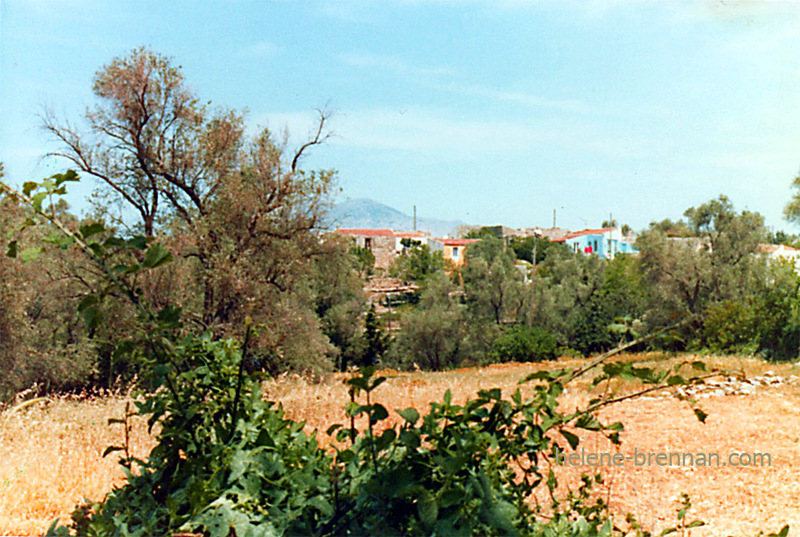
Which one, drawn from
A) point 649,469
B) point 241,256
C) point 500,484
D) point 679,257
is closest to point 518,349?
point 679,257

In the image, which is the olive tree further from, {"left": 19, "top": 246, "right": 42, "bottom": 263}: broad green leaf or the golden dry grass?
{"left": 19, "top": 246, "right": 42, "bottom": 263}: broad green leaf

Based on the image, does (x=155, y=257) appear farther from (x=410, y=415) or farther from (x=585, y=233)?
(x=585, y=233)

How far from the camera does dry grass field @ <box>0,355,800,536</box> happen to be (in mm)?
1985

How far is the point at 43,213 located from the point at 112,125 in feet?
23.0

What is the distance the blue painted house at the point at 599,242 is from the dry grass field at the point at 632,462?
1327cm

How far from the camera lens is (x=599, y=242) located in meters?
19.7

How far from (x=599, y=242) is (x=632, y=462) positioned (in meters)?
17.2

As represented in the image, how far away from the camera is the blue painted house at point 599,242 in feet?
59.7

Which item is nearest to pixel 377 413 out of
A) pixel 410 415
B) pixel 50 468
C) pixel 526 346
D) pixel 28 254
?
pixel 410 415

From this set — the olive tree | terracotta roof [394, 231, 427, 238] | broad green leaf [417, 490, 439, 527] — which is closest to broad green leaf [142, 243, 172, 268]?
broad green leaf [417, 490, 439, 527]

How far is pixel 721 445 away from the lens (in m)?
3.77

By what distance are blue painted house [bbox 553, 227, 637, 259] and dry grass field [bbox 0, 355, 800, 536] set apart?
1327 centimetres

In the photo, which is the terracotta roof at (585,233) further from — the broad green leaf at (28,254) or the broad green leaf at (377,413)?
the broad green leaf at (28,254)

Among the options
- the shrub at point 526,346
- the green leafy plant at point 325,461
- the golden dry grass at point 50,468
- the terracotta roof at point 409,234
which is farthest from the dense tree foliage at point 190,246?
the terracotta roof at point 409,234
